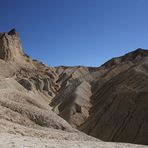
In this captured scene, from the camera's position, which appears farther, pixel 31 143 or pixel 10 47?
pixel 10 47

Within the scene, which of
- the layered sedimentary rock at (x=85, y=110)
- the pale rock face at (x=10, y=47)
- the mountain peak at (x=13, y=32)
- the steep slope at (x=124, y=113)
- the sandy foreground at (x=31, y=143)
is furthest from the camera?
the mountain peak at (x=13, y=32)

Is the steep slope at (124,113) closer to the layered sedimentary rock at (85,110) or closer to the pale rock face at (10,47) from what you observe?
the layered sedimentary rock at (85,110)

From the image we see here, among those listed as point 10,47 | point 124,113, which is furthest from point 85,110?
point 10,47

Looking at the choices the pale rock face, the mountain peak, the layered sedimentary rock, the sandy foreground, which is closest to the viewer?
the sandy foreground

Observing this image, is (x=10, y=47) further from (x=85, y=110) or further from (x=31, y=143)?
(x=31, y=143)

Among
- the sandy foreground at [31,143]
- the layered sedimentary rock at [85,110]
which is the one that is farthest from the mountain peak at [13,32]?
the sandy foreground at [31,143]

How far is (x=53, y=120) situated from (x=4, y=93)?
3.41 metres

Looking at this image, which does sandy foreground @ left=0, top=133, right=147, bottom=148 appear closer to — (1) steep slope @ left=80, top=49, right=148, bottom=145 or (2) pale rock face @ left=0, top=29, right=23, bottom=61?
(1) steep slope @ left=80, top=49, right=148, bottom=145

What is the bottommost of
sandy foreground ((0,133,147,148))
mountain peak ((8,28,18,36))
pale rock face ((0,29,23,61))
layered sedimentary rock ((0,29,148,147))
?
sandy foreground ((0,133,147,148))

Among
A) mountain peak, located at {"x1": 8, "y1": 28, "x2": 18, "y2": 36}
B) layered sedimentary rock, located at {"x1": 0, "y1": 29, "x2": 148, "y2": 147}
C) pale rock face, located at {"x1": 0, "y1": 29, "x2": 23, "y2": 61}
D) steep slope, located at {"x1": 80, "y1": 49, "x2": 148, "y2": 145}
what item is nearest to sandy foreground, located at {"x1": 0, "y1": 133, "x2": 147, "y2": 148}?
layered sedimentary rock, located at {"x1": 0, "y1": 29, "x2": 148, "y2": 147}

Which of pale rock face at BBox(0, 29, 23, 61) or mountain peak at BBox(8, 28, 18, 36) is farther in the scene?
mountain peak at BBox(8, 28, 18, 36)

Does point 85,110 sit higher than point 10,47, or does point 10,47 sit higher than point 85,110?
point 10,47

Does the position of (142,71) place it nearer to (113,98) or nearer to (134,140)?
(113,98)

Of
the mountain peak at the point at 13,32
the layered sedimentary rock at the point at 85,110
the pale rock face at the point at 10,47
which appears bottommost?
the layered sedimentary rock at the point at 85,110
